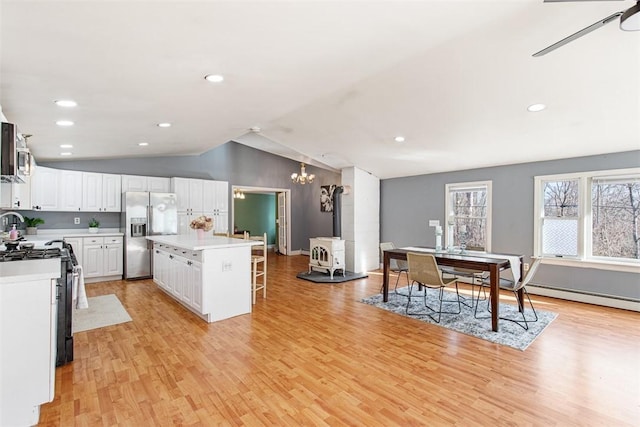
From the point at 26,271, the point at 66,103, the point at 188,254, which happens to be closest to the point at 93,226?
the point at 188,254

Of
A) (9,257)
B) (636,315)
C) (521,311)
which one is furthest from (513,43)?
(9,257)

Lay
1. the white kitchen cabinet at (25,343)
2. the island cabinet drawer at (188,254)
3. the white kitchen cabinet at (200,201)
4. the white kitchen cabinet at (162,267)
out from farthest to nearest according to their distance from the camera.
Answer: the white kitchen cabinet at (200,201) < the white kitchen cabinet at (162,267) < the island cabinet drawer at (188,254) < the white kitchen cabinet at (25,343)

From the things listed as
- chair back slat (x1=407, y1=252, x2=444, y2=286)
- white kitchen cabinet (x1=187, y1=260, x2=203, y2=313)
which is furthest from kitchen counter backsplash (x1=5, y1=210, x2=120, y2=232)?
chair back slat (x1=407, y1=252, x2=444, y2=286)

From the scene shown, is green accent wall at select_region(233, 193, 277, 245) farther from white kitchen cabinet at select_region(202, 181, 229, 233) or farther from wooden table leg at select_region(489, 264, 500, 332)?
wooden table leg at select_region(489, 264, 500, 332)

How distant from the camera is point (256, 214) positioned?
11781 millimetres

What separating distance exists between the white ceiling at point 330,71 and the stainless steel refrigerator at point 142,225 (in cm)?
140

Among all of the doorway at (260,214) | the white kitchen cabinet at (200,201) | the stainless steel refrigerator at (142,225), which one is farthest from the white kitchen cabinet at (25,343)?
the doorway at (260,214)

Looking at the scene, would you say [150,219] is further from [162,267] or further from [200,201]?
[162,267]

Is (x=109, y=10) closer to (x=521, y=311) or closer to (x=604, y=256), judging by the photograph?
(x=521, y=311)

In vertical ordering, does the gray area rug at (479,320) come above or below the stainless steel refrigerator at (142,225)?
below

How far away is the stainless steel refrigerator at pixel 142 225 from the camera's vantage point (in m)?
5.89

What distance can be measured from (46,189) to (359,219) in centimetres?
564

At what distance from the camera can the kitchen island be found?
3727mm

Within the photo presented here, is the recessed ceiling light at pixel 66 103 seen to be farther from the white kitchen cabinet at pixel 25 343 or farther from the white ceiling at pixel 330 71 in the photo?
the white kitchen cabinet at pixel 25 343
